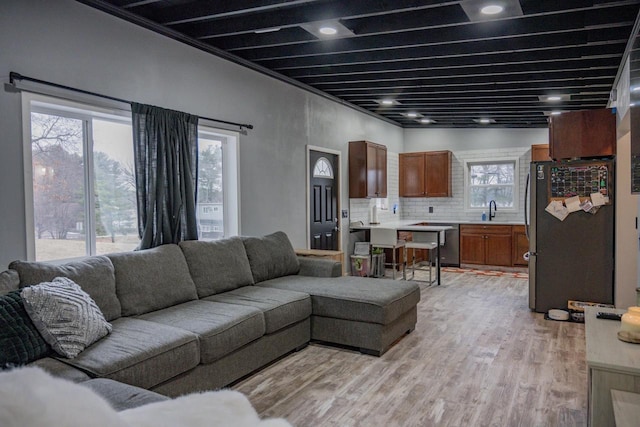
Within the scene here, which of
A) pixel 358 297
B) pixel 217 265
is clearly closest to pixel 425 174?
pixel 358 297

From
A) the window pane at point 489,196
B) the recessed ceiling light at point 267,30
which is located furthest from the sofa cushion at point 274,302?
the window pane at point 489,196

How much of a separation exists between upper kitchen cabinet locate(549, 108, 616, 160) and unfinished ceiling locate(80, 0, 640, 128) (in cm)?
50

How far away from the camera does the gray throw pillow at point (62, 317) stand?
2275mm

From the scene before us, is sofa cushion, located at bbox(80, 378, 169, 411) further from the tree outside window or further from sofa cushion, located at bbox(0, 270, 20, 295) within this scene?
the tree outside window

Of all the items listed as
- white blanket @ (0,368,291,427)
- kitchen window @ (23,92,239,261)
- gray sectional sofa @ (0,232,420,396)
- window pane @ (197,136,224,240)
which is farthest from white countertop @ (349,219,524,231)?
white blanket @ (0,368,291,427)

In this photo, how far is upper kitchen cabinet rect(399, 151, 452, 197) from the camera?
27.2 ft

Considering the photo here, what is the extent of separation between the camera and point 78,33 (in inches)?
125

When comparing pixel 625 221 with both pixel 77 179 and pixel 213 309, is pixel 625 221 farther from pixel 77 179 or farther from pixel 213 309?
pixel 77 179

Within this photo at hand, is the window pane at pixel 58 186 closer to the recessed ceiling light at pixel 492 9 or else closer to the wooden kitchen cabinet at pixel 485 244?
the recessed ceiling light at pixel 492 9

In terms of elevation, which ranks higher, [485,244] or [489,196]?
[489,196]

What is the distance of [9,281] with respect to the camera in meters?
2.48

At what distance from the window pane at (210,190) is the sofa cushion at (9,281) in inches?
76.4

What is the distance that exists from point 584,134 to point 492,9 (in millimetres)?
1996

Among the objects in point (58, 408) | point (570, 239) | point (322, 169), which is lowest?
point (570, 239)
